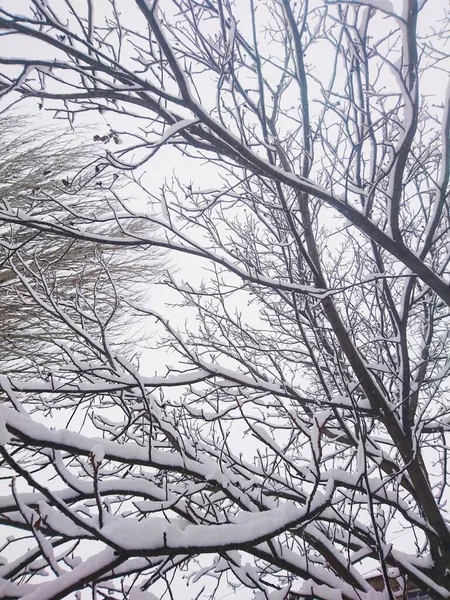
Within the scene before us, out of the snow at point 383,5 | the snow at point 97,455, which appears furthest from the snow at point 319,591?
the snow at point 383,5

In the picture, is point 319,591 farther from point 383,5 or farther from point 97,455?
point 383,5

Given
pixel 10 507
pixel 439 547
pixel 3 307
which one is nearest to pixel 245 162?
pixel 10 507

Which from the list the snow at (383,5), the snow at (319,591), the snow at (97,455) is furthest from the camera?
the snow at (319,591)

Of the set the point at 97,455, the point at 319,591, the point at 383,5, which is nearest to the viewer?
the point at 97,455

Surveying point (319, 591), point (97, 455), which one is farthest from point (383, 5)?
point (319, 591)

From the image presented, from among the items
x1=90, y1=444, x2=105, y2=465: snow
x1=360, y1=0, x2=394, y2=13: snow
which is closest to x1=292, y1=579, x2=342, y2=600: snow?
x1=90, y1=444, x2=105, y2=465: snow

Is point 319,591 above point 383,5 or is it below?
below

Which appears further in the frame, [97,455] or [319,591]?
[319,591]

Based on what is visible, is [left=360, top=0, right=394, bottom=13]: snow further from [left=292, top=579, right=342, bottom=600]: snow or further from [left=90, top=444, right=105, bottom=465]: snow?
[left=292, top=579, right=342, bottom=600]: snow

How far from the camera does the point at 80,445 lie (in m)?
1.52

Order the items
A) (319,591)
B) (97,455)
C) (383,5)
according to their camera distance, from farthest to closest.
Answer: (319,591), (383,5), (97,455)

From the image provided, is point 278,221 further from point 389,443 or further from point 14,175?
point 14,175

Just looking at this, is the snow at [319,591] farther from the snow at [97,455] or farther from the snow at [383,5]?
the snow at [383,5]

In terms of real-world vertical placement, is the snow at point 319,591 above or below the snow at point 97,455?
below
